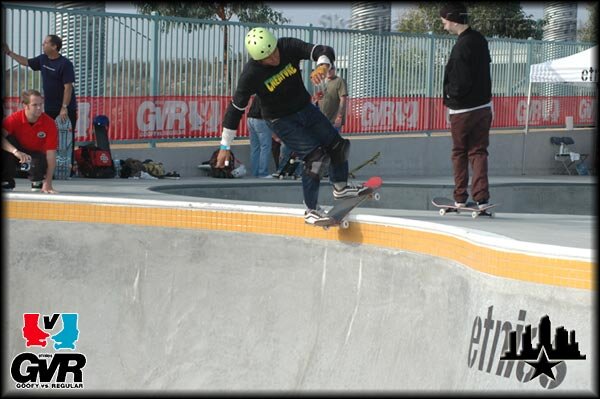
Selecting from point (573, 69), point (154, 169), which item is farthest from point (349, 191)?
point (573, 69)

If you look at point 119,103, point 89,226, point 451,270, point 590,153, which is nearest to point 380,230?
point 451,270

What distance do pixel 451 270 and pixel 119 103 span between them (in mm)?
8811

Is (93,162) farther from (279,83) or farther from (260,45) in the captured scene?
(260,45)

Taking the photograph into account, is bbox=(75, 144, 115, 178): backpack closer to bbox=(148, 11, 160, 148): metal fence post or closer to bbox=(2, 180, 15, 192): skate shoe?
bbox=(148, 11, 160, 148): metal fence post

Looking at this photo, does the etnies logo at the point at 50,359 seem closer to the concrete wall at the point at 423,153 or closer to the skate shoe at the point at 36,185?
the skate shoe at the point at 36,185

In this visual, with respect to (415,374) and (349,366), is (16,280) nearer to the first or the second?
(349,366)

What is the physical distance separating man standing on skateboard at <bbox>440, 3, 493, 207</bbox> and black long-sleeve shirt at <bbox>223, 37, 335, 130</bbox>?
5.69ft

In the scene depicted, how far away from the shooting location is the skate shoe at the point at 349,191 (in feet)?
28.2

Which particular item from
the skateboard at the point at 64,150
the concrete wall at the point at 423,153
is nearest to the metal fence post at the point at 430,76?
the concrete wall at the point at 423,153

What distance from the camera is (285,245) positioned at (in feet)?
28.6

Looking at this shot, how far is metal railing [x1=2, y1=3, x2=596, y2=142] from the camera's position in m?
14.4

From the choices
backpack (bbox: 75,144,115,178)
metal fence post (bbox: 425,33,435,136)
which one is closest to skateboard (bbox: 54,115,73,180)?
backpack (bbox: 75,144,115,178)

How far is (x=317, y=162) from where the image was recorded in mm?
8641

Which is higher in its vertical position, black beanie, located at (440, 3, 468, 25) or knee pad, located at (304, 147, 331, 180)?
black beanie, located at (440, 3, 468, 25)
